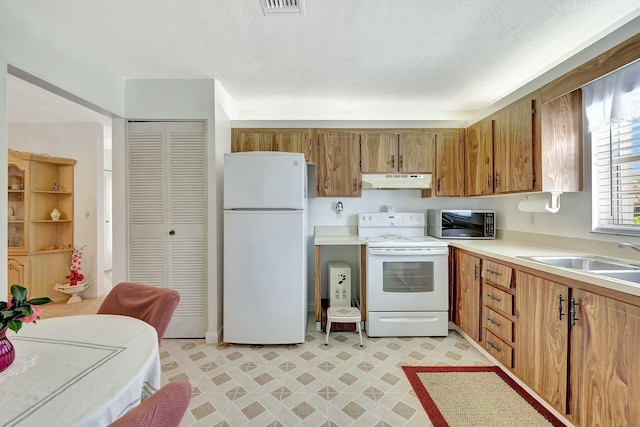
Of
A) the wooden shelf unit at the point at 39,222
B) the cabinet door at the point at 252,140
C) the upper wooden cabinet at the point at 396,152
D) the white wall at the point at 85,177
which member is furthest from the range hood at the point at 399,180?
Result: the wooden shelf unit at the point at 39,222

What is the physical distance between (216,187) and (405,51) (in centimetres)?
199

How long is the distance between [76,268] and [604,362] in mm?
5267

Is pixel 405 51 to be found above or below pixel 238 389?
above

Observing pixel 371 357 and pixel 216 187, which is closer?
pixel 371 357

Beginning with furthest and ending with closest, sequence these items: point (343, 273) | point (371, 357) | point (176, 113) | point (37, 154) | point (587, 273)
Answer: point (37, 154) < point (343, 273) < point (176, 113) < point (371, 357) < point (587, 273)

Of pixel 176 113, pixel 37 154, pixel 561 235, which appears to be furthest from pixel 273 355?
pixel 37 154

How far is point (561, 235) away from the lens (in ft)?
6.98

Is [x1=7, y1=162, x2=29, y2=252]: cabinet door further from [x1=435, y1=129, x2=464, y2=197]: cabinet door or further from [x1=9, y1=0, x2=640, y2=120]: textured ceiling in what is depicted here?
[x1=435, y1=129, x2=464, y2=197]: cabinet door

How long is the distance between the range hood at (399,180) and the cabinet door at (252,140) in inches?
45.2

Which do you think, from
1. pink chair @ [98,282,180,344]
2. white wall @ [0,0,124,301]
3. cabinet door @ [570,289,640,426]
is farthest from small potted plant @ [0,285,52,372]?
cabinet door @ [570,289,640,426]

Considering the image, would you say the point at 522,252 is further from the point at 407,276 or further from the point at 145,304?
the point at 145,304

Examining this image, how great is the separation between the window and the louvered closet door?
306 cm

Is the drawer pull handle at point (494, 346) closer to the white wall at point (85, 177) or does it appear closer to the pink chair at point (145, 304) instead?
the pink chair at point (145, 304)

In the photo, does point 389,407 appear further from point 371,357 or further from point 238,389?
point 238,389
